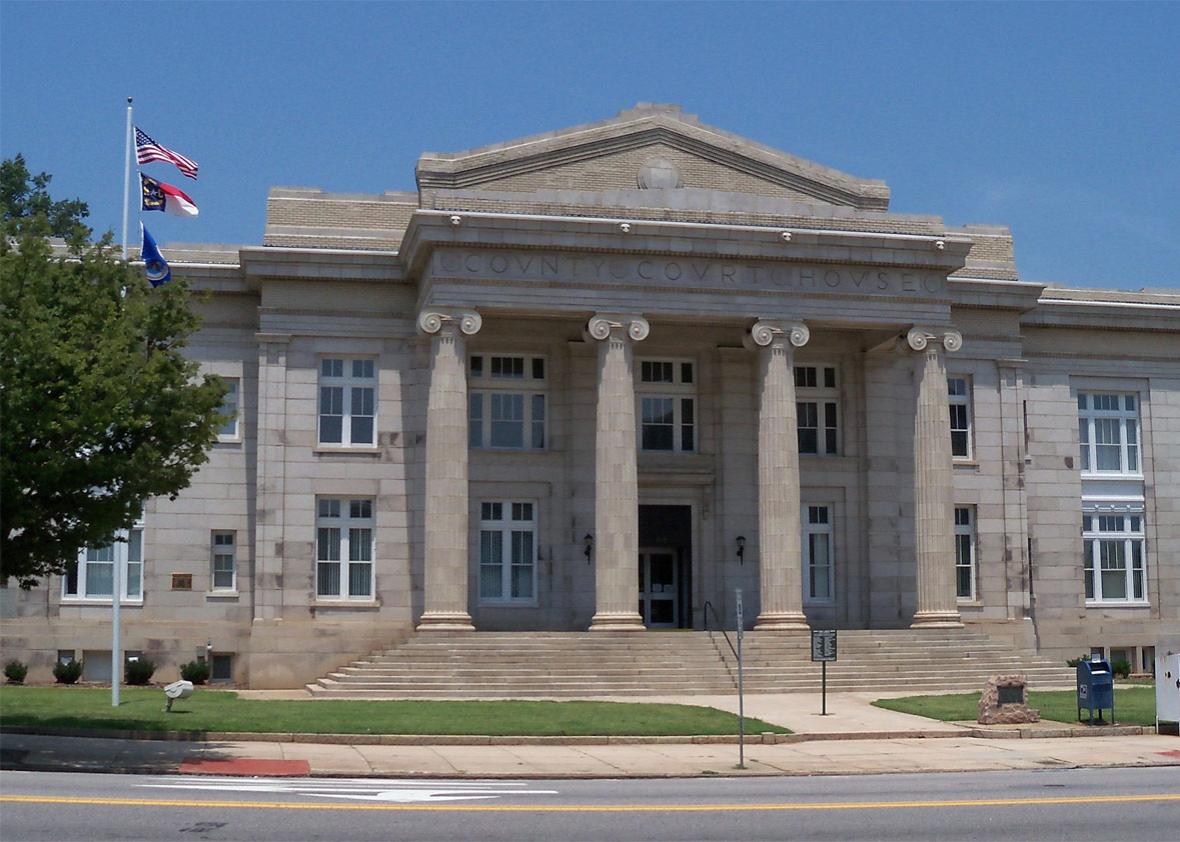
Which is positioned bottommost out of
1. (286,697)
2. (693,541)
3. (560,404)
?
(286,697)

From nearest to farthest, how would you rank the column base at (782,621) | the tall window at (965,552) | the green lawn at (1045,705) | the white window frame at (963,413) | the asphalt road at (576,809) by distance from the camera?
the asphalt road at (576,809) < the green lawn at (1045,705) < the column base at (782,621) < the tall window at (965,552) < the white window frame at (963,413)

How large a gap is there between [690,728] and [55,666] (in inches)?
778

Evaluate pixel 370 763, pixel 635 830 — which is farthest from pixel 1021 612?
pixel 635 830

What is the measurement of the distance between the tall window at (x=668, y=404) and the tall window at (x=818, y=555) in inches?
159

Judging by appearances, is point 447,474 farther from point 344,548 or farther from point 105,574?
point 105,574

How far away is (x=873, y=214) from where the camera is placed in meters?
40.9

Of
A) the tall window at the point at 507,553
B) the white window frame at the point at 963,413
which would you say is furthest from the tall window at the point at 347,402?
the white window frame at the point at 963,413

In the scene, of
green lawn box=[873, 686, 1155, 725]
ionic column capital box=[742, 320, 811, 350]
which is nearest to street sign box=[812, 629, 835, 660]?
green lawn box=[873, 686, 1155, 725]

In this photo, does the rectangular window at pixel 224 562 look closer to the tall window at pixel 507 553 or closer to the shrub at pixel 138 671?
the shrub at pixel 138 671

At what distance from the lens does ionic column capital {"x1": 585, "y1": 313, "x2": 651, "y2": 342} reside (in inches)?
1483

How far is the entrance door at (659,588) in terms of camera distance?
42.7 m

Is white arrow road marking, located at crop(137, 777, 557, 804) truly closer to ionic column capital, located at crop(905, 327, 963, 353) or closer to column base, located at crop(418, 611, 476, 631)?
column base, located at crop(418, 611, 476, 631)

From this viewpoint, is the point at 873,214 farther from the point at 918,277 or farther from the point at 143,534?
the point at 143,534

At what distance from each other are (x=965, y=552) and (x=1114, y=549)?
567 centimetres
